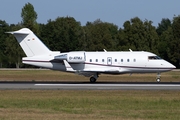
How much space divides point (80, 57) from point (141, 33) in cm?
5572

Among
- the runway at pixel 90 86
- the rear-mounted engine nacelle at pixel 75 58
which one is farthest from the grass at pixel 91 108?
the rear-mounted engine nacelle at pixel 75 58

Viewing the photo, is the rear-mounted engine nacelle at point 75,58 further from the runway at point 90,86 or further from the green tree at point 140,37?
the green tree at point 140,37

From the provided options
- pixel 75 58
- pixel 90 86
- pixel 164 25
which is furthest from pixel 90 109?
pixel 164 25

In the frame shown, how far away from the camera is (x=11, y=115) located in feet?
46.5

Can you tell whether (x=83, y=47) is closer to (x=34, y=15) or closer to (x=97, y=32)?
(x=97, y=32)

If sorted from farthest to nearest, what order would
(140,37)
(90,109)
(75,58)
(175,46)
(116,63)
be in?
(140,37) < (175,46) < (116,63) < (75,58) < (90,109)

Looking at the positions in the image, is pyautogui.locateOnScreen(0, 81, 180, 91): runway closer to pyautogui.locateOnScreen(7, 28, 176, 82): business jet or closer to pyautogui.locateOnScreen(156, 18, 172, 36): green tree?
pyautogui.locateOnScreen(7, 28, 176, 82): business jet

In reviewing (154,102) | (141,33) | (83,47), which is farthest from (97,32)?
(154,102)

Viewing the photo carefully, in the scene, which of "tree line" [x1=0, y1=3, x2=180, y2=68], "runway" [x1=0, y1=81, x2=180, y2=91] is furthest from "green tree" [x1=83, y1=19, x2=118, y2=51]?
"runway" [x1=0, y1=81, x2=180, y2=91]

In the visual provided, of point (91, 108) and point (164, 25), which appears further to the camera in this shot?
point (164, 25)

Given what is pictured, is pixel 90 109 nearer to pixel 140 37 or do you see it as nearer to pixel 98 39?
pixel 140 37

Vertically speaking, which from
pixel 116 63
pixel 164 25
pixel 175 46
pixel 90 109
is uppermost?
pixel 164 25

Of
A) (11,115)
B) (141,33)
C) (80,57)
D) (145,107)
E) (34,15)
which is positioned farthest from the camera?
(34,15)

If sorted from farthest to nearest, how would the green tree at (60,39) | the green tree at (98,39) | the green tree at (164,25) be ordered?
the green tree at (164,25) < the green tree at (98,39) < the green tree at (60,39)
